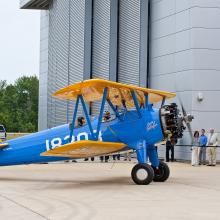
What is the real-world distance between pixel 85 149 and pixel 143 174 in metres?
1.55

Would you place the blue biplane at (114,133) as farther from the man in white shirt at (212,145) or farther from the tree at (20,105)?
the tree at (20,105)

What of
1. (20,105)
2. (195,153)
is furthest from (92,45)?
(20,105)

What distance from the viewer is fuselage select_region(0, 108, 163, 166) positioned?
1358 centimetres

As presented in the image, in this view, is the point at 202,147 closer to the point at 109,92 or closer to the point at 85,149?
the point at 109,92

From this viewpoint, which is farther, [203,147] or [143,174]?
[203,147]

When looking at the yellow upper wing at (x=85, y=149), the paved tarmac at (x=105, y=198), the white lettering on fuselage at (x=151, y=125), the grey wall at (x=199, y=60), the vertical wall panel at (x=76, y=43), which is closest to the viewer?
the paved tarmac at (x=105, y=198)

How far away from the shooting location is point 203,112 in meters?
22.8

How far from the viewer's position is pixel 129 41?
89.5 ft

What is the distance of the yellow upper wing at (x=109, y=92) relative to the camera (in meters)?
12.8

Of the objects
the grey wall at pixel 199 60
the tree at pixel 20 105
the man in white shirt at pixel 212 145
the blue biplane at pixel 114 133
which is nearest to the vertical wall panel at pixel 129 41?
the grey wall at pixel 199 60

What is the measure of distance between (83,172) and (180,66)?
824 cm

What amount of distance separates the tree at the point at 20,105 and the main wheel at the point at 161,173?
82.9m

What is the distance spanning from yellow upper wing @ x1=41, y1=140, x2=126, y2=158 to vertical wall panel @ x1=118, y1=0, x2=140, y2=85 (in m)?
12.9

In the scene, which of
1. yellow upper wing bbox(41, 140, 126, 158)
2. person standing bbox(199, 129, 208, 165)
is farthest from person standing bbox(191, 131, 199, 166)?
yellow upper wing bbox(41, 140, 126, 158)
